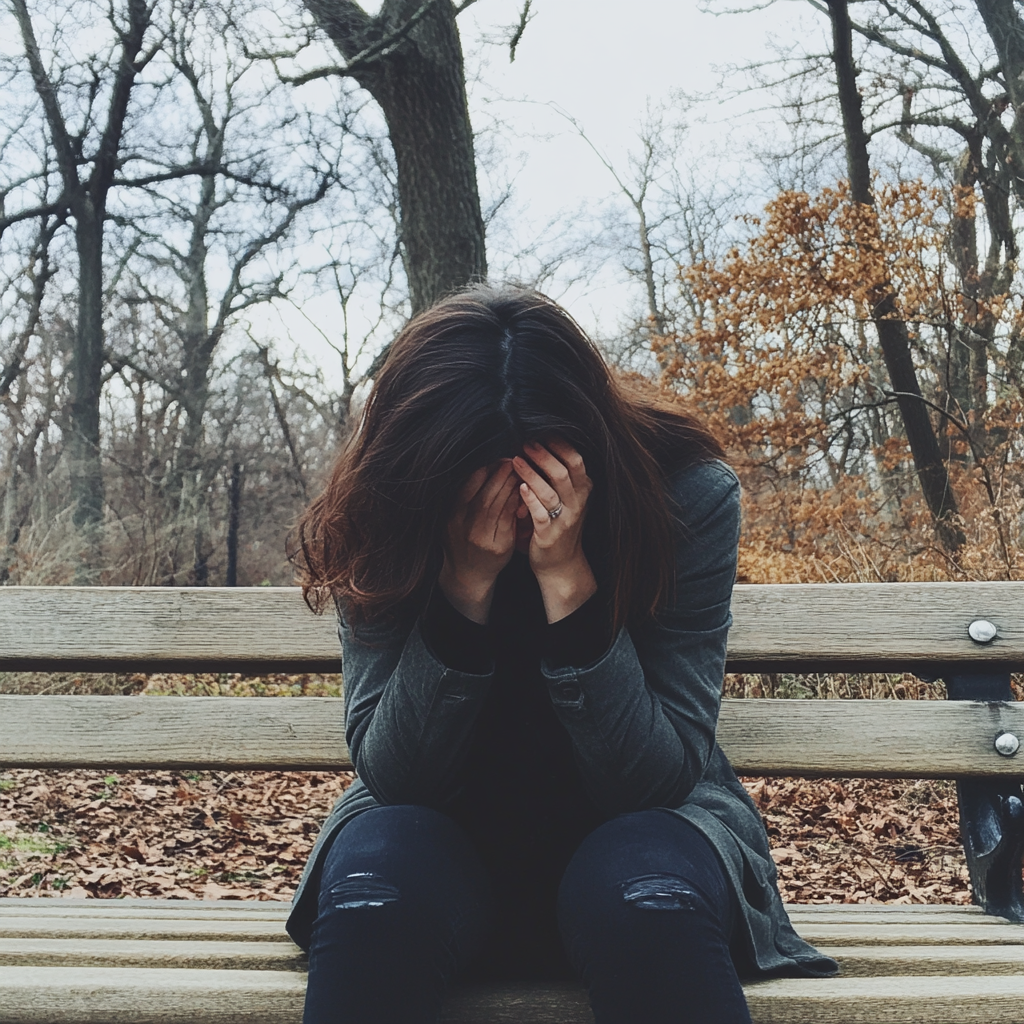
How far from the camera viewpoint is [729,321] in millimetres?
7574

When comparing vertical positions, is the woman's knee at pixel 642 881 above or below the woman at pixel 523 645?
below

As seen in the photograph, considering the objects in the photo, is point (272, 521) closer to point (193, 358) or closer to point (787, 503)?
point (193, 358)

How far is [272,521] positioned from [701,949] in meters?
12.4

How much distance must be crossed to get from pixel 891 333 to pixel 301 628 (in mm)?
6907

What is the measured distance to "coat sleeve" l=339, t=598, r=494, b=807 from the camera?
152cm

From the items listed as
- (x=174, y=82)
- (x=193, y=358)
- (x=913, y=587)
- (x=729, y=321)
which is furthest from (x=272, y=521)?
(x=913, y=587)

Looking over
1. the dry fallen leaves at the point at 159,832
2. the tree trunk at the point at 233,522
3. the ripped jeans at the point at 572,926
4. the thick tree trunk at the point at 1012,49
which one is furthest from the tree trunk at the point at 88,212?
the ripped jeans at the point at 572,926

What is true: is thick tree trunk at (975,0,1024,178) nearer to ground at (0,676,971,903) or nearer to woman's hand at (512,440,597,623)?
ground at (0,676,971,903)

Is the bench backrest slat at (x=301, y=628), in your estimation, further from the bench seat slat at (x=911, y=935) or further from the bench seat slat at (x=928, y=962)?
the bench seat slat at (x=928, y=962)

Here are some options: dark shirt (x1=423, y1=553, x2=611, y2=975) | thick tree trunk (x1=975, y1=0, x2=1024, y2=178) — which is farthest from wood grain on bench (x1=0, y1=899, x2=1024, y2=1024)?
thick tree trunk (x1=975, y1=0, x2=1024, y2=178)

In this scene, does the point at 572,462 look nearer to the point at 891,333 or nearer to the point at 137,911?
the point at 137,911

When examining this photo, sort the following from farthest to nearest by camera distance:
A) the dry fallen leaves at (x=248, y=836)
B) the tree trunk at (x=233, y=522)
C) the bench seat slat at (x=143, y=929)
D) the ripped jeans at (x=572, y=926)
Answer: the tree trunk at (x=233, y=522), the dry fallen leaves at (x=248, y=836), the bench seat slat at (x=143, y=929), the ripped jeans at (x=572, y=926)

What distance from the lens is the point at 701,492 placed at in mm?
1705

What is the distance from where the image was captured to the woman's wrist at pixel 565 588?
5.14 ft
